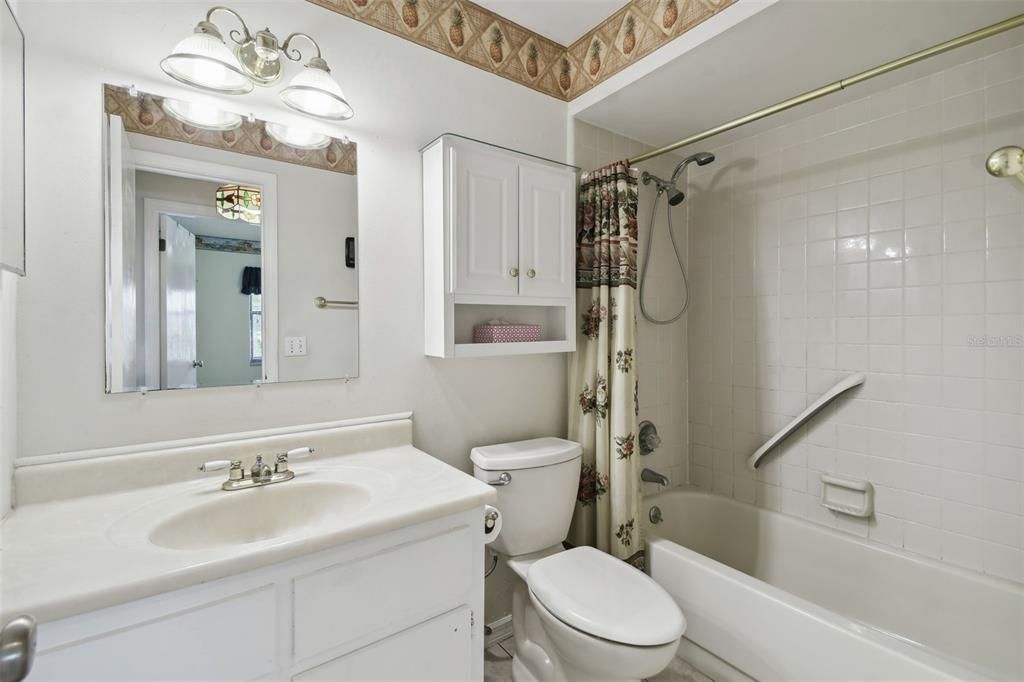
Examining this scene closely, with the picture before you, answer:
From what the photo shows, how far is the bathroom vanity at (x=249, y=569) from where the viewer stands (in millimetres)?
755

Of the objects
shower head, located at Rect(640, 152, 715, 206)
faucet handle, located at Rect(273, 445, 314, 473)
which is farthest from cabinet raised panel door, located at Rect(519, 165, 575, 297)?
faucet handle, located at Rect(273, 445, 314, 473)

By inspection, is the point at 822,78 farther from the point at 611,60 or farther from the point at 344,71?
the point at 344,71

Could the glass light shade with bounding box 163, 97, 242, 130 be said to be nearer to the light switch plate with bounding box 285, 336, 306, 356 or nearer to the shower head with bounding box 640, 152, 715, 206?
the light switch plate with bounding box 285, 336, 306, 356

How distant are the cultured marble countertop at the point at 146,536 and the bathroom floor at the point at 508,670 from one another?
925mm

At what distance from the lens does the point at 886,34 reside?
1473mm

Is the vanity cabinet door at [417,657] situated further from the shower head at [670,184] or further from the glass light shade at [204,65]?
the shower head at [670,184]

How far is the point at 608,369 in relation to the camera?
6.09ft

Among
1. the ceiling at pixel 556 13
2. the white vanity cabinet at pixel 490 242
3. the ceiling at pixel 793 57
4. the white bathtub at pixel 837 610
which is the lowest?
the white bathtub at pixel 837 610

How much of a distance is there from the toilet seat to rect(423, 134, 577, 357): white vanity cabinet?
2.48ft

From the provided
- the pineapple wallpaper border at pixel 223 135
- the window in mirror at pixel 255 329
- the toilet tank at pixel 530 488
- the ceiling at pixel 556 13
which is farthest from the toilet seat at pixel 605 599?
the ceiling at pixel 556 13

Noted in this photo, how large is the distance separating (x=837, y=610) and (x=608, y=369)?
1325 millimetres

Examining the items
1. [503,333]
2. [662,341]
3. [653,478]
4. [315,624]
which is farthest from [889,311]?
[315,624]

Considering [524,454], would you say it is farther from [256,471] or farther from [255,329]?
[255,329]

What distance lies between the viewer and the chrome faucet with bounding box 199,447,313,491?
118 centimetres
